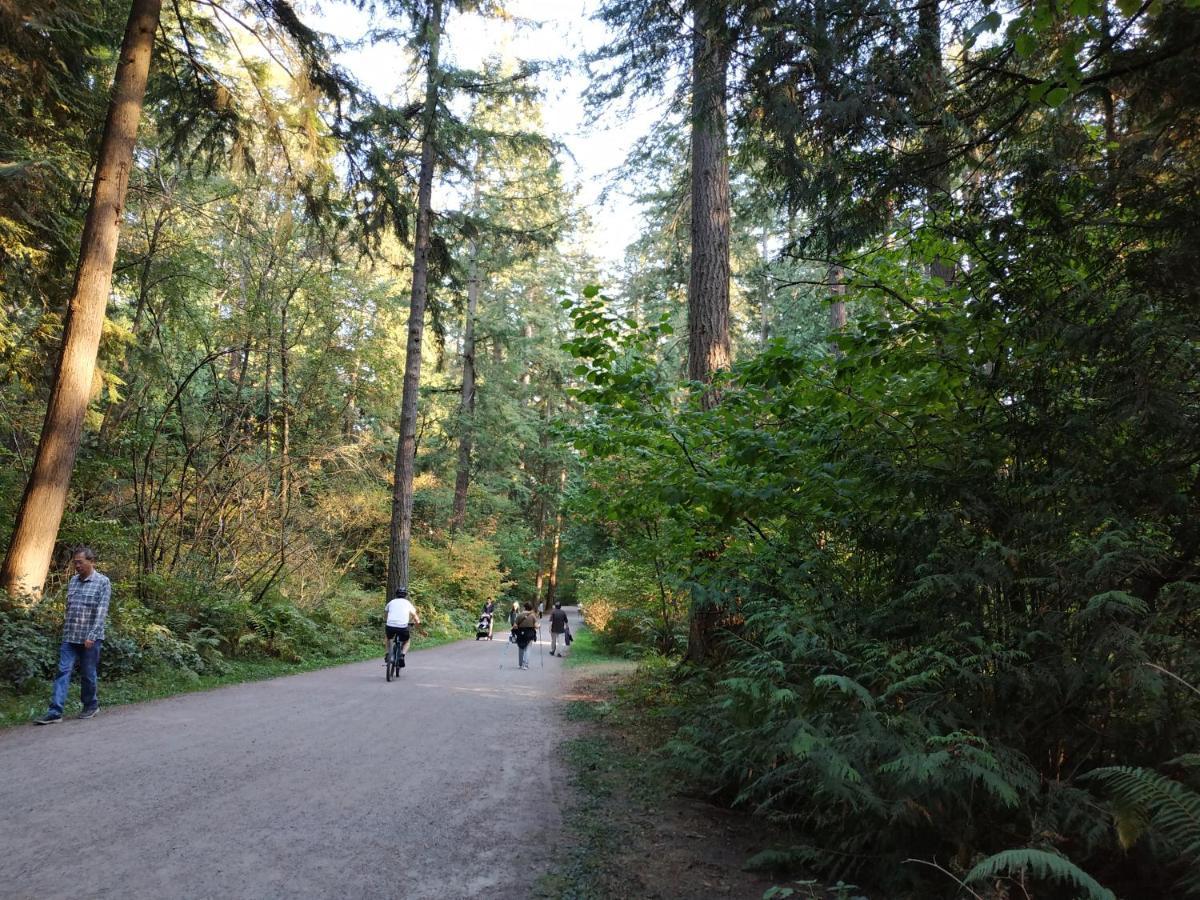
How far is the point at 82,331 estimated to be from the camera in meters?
9.24

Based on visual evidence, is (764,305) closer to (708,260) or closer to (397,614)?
(708,260)

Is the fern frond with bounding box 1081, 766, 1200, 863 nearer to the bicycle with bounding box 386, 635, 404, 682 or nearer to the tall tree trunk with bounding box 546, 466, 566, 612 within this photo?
the bicycle with bounding box 386, 635, 404, 682

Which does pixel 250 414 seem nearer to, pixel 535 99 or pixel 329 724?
pixel 329 724

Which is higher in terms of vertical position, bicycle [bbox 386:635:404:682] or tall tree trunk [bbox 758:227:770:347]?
tall tree trunk [bbox 758:227:770:347]

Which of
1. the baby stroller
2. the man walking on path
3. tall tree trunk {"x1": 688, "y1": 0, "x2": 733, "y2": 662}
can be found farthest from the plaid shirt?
the baby stroller

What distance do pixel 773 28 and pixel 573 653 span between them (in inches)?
753

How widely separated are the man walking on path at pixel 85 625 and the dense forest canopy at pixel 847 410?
1.14 m

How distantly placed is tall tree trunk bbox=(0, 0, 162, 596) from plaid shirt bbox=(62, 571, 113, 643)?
2.01 metres

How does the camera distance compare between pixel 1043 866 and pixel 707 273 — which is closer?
pixel 1043 866

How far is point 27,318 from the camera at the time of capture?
11820mm

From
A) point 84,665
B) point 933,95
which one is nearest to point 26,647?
point 84,665

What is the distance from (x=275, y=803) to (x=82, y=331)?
7778 millimetres

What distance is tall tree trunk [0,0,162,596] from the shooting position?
350 inches

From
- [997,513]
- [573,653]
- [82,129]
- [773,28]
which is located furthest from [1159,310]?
[573,653]
